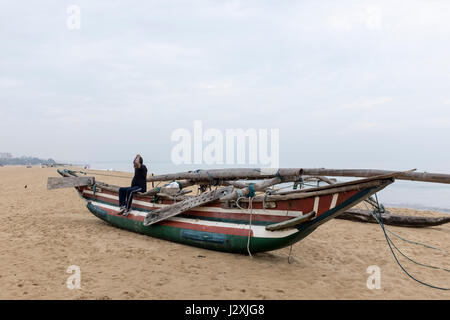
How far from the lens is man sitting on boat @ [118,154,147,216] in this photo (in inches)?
316

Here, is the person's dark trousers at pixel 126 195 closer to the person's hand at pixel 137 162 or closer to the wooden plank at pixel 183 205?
the person's hand at pixel 137 162

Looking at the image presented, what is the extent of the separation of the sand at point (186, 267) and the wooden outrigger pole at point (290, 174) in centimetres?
177

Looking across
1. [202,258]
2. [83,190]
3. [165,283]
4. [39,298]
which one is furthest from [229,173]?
[83,190]

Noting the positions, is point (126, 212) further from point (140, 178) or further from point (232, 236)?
point (232, 236)

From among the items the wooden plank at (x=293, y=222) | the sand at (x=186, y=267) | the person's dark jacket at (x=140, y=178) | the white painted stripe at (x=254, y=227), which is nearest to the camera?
the sand at (x=186, y=267)

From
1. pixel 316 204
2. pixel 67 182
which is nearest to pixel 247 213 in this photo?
pixel 316 204

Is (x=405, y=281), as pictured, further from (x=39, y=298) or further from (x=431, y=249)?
(x=39, y=298)

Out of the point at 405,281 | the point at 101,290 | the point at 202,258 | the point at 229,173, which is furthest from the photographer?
the point at 229,173

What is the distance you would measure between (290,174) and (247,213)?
120cm

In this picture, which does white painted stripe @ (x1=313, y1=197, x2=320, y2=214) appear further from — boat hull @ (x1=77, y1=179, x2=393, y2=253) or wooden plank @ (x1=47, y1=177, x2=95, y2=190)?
wooden plank @ (x1=47, y1=177, x2=95, y2=190)

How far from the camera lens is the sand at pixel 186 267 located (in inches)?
172

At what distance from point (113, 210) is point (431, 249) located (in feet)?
28.3

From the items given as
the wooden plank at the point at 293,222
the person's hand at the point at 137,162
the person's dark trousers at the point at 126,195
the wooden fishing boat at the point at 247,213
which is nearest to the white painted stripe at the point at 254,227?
the wooden fishing boat at the point at 247,213

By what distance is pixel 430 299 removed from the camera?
179 inches
